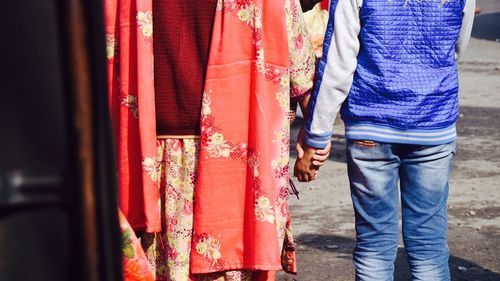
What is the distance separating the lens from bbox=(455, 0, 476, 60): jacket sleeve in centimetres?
362

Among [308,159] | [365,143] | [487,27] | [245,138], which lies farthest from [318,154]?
[487,27]

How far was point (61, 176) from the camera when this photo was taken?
72cm

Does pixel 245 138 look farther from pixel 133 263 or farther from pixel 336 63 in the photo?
pixel 133 263

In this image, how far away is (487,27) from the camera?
21.1 m

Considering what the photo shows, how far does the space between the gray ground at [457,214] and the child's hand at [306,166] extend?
4.83 ft

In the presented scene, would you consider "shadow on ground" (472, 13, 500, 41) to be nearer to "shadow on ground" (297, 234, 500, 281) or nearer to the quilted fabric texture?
"shadow on ground" (297, 234, 500, 281)

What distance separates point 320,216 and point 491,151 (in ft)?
8.22

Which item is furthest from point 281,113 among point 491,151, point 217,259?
point 491,151

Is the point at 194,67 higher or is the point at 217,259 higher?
the point at 194,67

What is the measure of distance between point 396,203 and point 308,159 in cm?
37

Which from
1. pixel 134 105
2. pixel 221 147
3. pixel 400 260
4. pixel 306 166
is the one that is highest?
pixel 134 105

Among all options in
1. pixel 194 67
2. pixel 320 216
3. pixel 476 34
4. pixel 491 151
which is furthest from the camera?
pixel 476 34

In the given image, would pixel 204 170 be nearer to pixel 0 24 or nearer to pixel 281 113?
pixel 281 113

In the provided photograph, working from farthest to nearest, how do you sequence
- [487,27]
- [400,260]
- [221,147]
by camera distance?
[487,27] < [400,260] < [221,147]
